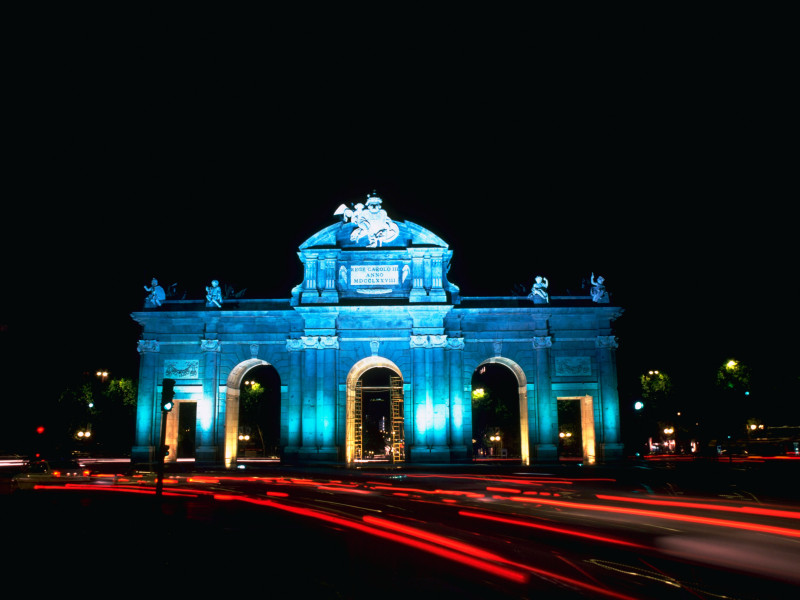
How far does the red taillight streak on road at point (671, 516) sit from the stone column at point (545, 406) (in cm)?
2245

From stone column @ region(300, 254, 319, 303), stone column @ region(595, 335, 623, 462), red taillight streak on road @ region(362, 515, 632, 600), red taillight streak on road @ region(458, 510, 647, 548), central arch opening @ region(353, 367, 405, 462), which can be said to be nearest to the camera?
red taillight streak on road @ region(362, 515, 632, 600)

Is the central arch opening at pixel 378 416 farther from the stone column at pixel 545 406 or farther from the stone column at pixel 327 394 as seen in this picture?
the stone column at pixel 545 406

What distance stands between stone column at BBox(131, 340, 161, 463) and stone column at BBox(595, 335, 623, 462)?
28.8 metres

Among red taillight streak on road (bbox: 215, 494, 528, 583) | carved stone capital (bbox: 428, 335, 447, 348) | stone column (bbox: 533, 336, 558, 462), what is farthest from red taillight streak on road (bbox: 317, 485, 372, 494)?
stone column (bbox: 533, 336, 558, 462)

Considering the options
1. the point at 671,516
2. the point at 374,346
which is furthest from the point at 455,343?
the point at 671,516

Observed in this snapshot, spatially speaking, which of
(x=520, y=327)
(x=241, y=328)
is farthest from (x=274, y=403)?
(x=520, y=327)

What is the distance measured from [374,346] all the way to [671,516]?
1143 inches

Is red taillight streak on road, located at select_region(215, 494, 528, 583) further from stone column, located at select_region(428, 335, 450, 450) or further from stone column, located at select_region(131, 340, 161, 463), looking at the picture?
stone column, located at select_region(131, 340, 161, 463)

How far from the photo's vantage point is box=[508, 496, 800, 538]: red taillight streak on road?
13.5 meters

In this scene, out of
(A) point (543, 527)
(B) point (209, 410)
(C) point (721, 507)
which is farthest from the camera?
(B) point (209, 410)

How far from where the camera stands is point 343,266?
4422cm

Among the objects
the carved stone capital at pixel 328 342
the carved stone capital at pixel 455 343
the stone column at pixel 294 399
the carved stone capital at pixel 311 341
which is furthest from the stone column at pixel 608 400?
the stone column at pixel 294 399

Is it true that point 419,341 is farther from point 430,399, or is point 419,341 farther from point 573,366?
point 573,366

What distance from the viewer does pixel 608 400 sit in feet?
143
